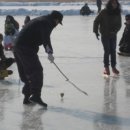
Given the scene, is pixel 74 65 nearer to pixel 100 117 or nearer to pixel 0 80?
pixel 0 80

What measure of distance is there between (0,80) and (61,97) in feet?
5.94

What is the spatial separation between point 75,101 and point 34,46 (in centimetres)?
101

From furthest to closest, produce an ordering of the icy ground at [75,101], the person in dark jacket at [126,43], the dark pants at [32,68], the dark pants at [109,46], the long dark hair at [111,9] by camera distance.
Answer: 1. the person in dark jacket at [126,43]
2. the dark pants at [109,46]
3. the long dark hair at [111,9]
4. the dark pants at [32,68]
5. the icy ground at [75,101]

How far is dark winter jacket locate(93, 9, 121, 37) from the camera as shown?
8539 millimetres

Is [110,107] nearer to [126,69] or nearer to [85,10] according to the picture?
[126,69]

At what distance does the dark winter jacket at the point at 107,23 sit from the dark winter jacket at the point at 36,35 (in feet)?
7.66

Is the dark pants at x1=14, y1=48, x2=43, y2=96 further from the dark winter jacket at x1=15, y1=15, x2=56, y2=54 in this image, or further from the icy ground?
the icy ground

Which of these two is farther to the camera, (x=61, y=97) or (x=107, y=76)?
(x=107, y=76)

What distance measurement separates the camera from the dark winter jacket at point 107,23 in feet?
28.0

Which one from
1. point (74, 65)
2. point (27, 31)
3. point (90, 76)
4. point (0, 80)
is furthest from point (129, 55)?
point (27, 31)

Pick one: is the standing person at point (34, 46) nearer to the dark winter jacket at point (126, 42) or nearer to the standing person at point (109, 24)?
the standing person at point (109, 24)

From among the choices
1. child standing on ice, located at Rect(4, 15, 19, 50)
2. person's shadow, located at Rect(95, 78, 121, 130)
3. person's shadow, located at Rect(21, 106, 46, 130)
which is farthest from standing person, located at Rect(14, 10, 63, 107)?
child standing on ice, located at Rect(4, 15, 19, 50)

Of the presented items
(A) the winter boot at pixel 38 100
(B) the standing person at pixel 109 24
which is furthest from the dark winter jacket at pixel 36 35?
(B) the standing person at pixel 109 24

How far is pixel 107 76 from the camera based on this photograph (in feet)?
29.0
